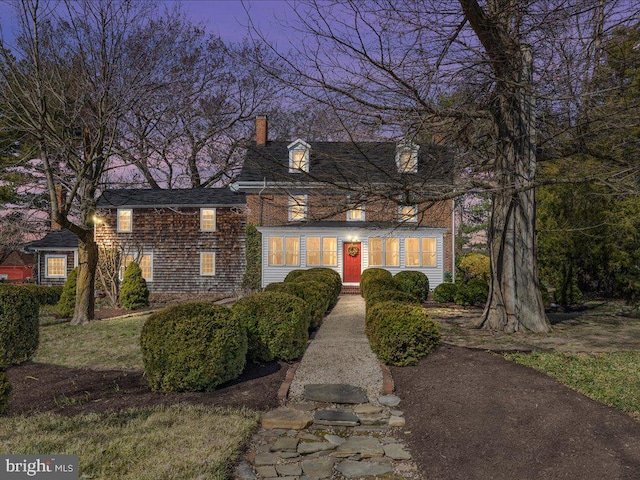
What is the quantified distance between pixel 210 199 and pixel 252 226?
354 centimetres

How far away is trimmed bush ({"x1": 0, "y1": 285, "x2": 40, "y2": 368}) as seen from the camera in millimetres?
9500

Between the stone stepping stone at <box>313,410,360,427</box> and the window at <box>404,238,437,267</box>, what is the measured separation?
19314 mm

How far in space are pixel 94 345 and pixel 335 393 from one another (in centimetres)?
686

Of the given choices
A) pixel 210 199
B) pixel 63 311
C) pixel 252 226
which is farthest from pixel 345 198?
pixel 210 199

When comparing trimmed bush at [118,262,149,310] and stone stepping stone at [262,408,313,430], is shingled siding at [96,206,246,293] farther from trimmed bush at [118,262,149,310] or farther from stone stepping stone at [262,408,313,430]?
stone stepping stone at [262,408,313,430]

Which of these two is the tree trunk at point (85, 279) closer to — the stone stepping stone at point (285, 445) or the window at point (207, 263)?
the stone stepping stone at point (285, 445)

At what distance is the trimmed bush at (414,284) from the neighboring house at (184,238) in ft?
32.3

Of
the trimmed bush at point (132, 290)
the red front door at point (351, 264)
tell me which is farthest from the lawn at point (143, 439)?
the red front door at point (351, 264)

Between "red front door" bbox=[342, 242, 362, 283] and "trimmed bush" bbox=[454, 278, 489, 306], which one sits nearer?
"trimmed bush" bbox=[454, 278, 489, 306]

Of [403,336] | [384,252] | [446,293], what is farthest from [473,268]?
[403,336]

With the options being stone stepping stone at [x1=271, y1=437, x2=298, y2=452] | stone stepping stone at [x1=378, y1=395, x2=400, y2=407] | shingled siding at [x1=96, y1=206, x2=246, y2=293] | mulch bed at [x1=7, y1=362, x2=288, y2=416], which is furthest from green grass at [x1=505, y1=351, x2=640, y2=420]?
shingled siding at [x1=96, y1=206, x2=246, y2=293]

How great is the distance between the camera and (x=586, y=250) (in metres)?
17.8

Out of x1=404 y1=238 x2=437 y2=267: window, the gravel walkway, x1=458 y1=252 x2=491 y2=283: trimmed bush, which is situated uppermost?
x1=404 y1=238 x2=437 y2=267: window

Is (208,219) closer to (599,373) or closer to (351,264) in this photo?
(351,264)
